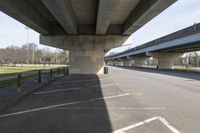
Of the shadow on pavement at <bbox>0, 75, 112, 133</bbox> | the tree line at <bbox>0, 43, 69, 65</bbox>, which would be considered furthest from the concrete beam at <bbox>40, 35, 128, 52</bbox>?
the tree line at <bbox>0, 43, 69, 65</bbox>

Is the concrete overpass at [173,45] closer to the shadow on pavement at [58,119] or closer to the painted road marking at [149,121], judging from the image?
the shadow on pavement at [58,119]

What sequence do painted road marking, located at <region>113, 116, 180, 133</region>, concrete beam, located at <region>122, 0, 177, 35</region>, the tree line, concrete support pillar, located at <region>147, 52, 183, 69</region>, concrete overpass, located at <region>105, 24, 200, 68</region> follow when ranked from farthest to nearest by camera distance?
the tree line → concrete support pillar, located at <region>147, 52, 183, 69</region> → concrete overpass, located at <region>105, 24, 200, 68</region> → concrete beam, located at <region>122, 0, 177, 35</region> → painted road marking, located at <region>113, 116, 180, 133</region>

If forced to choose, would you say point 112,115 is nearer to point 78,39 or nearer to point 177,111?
point 177,111

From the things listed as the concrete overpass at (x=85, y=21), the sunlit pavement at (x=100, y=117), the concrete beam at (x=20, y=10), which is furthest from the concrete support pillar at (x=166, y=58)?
the sunlit pavement at (x=100, y=117)

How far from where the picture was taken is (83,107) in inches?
371

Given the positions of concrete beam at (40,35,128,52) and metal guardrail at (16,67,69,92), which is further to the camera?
concrete beam at (40,35,128,52)

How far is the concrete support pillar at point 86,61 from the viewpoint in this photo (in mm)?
30984

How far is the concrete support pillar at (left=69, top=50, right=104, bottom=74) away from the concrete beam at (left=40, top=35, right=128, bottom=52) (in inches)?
38.7

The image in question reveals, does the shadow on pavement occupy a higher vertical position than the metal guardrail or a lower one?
lower

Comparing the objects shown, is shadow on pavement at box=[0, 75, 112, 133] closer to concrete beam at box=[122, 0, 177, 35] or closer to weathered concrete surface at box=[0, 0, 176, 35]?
weathered concrete surface at box=[0, 0, 176, 35]

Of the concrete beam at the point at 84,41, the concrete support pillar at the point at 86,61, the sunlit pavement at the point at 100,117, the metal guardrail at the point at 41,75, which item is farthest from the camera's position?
the concrete support pillar at the point at 86,61

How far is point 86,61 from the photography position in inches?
1226

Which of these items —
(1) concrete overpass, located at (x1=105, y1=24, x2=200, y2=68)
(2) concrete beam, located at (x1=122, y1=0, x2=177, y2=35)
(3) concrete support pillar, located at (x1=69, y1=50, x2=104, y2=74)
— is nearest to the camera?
(2) concrete beam, located at (x1=122, y1=0, x2=177, y2=35)

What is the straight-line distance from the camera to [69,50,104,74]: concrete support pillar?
3098 cm
